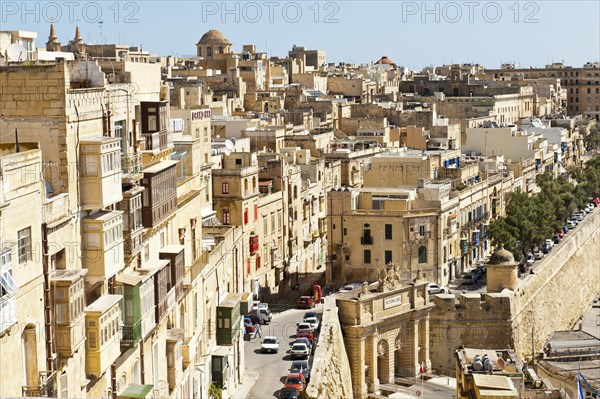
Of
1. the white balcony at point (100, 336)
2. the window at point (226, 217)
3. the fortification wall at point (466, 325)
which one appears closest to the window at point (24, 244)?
the white balcony at point (100, 336)

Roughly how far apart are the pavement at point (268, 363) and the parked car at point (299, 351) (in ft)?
0.71

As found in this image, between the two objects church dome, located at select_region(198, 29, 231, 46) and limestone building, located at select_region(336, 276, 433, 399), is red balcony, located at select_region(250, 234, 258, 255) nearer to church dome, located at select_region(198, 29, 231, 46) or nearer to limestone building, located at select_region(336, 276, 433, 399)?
limestone building, located at select_region(336, 276, 433, 399)

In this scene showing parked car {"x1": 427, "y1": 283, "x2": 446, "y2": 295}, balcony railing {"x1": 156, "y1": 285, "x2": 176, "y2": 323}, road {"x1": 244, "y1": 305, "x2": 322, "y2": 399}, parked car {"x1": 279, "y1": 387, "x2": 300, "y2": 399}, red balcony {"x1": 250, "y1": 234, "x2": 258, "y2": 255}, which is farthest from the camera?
red balcony {"x1": 250, "y1": 234, "x2": 258, "y2": 255}

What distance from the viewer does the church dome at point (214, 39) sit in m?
110

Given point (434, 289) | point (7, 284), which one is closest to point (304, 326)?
point (434, 289)

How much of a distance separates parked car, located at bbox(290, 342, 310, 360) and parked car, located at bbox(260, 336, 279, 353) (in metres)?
0.85

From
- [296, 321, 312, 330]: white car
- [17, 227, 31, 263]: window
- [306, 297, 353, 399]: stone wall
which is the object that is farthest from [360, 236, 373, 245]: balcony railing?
[17, 227, 31, 263]: window

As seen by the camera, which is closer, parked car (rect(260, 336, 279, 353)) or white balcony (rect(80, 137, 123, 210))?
white balcony (rect(80, 137, 123, 210))

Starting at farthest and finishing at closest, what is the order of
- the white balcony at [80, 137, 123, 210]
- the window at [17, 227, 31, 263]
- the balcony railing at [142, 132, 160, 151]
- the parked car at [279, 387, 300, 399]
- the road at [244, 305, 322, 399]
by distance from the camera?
the road at [244, 305, 322, 399], the parked car at [279, 387, 300, 399], the balcony railing at [142, 132, 160, 151], the white balcony at [80, 137, 123, 210], the window at [17, 227, 31, 263]

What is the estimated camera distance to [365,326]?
35.9 m

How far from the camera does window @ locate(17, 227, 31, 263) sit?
51.3 feet

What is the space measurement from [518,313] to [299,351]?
9164 mm

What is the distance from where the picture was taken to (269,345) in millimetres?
37188

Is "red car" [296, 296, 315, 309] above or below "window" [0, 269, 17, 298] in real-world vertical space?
below
